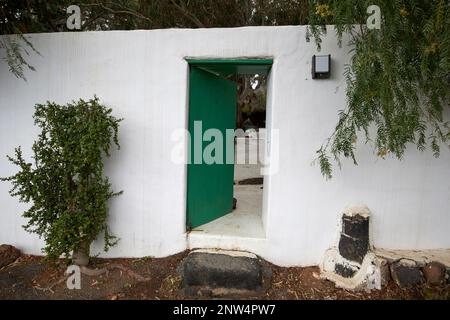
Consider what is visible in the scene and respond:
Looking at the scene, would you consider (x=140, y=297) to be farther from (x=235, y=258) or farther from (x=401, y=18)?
(x=401, y=18)

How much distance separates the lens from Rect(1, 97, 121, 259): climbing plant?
3.28m

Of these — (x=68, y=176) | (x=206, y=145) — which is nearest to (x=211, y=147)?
(x=206, y=145)

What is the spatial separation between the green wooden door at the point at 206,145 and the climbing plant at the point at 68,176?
37.5 inches

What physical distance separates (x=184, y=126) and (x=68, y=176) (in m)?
1.36

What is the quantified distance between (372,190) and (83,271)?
335cm

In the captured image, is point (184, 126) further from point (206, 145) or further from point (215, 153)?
point (215, 153)

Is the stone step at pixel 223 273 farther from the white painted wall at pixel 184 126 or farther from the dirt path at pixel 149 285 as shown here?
the white painted wall at pixel 184 126

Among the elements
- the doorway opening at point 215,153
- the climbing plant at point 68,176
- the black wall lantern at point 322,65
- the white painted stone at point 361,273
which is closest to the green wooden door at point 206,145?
the doorway opening at point 215,153

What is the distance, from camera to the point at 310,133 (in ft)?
11.3

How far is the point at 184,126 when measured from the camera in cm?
363

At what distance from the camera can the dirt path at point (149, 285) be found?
10.6ft

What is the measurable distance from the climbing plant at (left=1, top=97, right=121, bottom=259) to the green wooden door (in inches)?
37.5

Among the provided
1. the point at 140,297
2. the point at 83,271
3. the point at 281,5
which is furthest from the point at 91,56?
the point at 281,5

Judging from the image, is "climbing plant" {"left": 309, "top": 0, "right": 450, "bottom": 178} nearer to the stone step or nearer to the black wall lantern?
the black wall lantern
